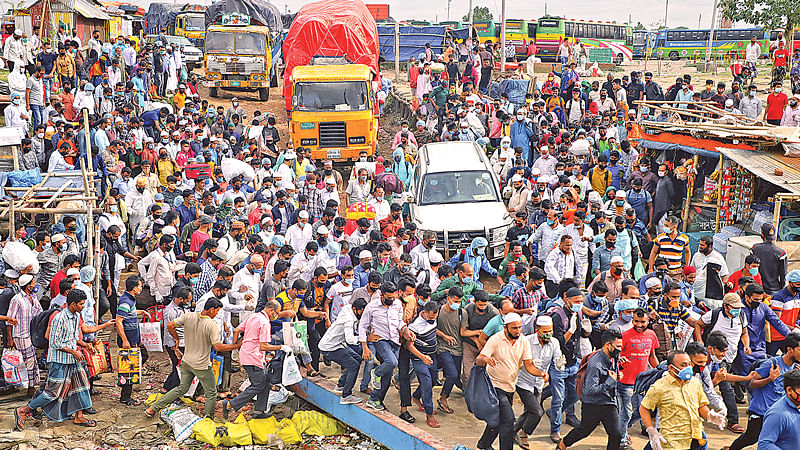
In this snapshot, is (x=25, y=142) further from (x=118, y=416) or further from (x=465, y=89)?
(x=465, y=89)

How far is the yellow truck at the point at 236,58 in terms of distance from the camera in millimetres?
27969

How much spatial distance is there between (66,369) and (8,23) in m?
23.5

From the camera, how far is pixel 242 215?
483 inches

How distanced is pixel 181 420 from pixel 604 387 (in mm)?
4321

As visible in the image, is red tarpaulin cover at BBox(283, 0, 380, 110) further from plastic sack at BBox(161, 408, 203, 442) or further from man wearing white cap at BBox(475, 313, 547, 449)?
man wearing white cap at BBox(475, 313, 547, 449)

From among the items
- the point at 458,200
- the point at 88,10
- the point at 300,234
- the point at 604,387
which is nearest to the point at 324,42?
the point at 88,10

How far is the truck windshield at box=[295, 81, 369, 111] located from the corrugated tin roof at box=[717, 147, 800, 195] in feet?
30.3

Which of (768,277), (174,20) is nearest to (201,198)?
(768,277)

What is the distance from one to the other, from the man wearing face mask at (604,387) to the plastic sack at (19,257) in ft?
19.9

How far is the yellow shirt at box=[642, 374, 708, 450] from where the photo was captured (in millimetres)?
6512

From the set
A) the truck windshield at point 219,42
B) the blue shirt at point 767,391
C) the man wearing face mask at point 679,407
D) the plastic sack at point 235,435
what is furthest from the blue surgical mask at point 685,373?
the truck windshield at point 219,42

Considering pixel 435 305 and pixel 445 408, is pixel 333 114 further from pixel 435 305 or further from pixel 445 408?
pixel 435 305

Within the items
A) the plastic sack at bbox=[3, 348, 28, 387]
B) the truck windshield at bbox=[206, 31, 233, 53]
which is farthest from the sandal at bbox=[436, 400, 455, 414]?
the truck windshield at bbox=[206, 31, 233, 53]

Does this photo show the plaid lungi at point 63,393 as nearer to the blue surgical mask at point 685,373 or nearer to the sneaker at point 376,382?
the sneaker at point 376,382
